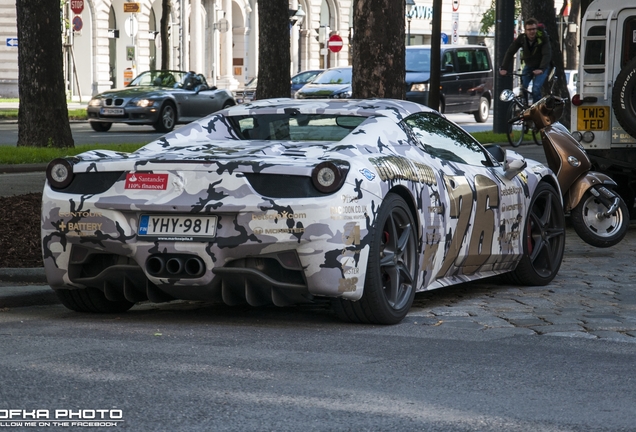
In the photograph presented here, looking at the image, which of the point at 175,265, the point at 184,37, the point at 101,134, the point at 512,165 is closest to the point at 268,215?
the point at 175,265

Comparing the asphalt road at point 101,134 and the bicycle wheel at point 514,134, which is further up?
the bicycle wheel at point 514,134

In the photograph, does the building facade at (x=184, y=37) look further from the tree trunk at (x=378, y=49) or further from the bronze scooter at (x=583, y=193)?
the bronze scooter at (x=583, y=193)

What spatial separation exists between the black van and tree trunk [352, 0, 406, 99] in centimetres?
1982

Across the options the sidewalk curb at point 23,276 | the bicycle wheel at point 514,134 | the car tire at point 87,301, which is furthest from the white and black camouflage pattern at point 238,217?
the bicycle wheel at point 514,134

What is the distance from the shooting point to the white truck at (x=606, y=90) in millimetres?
12094

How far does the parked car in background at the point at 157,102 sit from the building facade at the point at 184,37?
12.4 m

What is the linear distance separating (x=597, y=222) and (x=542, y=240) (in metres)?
1.80

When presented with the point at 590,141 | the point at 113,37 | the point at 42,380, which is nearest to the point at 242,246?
Answer: the point at 42,380

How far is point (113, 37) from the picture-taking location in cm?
5419

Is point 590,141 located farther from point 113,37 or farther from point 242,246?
point 113,37

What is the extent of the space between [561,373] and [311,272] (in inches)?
53.1

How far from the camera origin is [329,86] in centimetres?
3078

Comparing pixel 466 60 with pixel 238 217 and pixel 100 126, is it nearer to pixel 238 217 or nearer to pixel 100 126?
pixel 100 126

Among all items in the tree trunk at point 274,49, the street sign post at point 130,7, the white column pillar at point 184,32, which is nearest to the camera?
the tree trunk at point 274,49
